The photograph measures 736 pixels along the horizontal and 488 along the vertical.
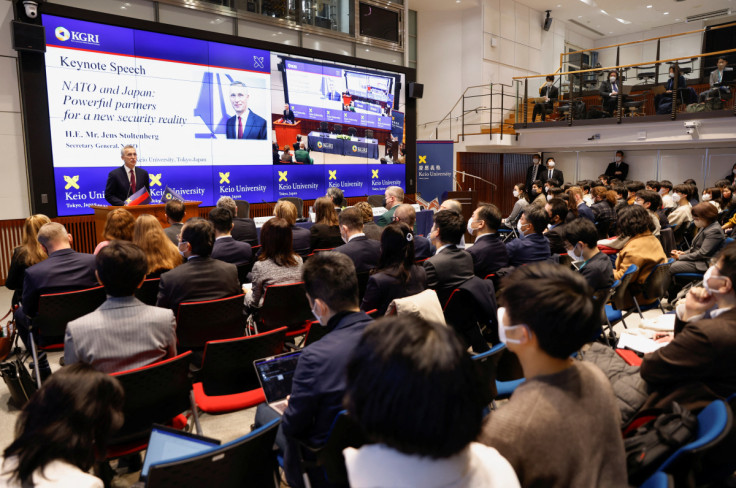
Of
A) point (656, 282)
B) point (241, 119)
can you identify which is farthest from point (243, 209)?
point (656, 282)

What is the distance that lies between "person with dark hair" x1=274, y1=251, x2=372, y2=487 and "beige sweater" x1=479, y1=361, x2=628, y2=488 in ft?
2.16

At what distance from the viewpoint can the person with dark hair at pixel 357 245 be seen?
402 centimetres

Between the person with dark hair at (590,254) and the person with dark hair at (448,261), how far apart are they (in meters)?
1.01

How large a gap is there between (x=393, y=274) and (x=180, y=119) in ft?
21.9

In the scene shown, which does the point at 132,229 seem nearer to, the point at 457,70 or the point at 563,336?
the point at 563,336

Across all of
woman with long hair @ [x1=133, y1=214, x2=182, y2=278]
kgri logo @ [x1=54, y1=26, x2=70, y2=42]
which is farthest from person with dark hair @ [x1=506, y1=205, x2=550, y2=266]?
kgri logo @ [x1=54, y1=26, x2=70, y2=42]

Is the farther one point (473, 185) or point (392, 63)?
point (473, 185)

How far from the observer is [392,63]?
38.8 ft

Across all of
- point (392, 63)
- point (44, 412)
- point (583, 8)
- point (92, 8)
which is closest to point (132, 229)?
point (44, 412)

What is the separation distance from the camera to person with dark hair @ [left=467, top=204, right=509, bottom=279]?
4.00 m

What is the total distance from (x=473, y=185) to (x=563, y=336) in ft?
48.6

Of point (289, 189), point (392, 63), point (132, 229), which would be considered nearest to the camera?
point (132, 229)

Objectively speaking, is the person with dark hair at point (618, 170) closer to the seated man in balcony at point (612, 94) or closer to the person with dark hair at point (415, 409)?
the seated man in balcony at point (612, 94)

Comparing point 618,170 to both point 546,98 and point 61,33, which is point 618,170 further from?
point 61,33
